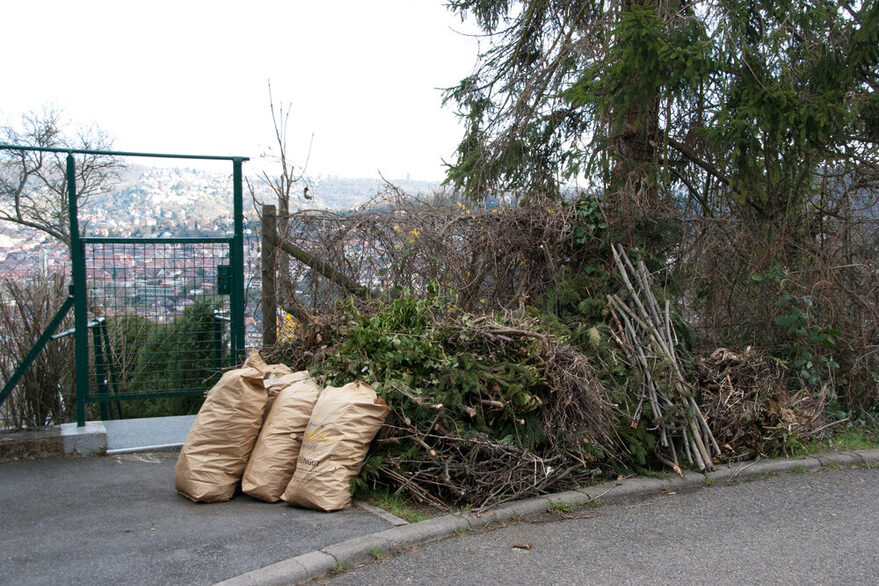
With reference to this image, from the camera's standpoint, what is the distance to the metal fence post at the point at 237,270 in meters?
6.29

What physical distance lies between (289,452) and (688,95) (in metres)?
6.04

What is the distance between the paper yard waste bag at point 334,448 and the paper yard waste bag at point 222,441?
1.47ft

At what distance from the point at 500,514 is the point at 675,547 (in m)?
1.11

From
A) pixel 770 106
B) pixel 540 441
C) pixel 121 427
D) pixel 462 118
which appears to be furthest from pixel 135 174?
pixel 770 106

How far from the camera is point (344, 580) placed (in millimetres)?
3680

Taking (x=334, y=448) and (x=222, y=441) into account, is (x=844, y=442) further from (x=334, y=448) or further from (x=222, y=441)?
(x=222, y=441)

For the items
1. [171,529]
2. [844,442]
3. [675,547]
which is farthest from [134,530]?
[844,442]

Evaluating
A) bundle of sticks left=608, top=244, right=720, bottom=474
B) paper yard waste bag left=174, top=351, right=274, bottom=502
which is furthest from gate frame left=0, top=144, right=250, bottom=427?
bundle of sticks left=608, top=244, right=720, bottom=474

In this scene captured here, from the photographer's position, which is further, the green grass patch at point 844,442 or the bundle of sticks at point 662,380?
the green grass patch at point 844,442

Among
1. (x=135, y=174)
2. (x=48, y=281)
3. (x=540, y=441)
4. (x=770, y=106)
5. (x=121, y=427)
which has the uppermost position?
(x=770, y=106)

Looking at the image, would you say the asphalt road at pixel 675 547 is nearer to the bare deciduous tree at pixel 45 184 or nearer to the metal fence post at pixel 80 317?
the metal fence post at pixel 80 317

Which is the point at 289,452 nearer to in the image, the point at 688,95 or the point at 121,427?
the point at 121,427

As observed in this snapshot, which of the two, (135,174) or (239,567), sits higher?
(135,174)

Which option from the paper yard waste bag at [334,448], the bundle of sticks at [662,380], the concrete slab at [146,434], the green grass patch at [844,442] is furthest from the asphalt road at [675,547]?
the concrete slab at [146,434]
